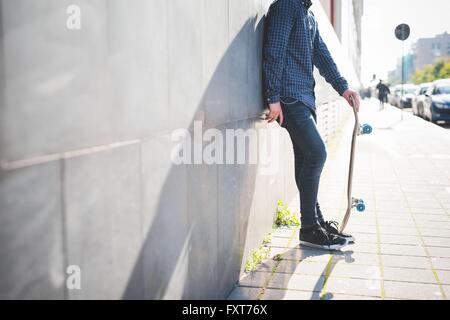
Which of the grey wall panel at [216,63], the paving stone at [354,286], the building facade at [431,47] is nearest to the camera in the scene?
the grey wall panel at [216,63]

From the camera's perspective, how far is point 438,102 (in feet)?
60.0

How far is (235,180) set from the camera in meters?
3.28

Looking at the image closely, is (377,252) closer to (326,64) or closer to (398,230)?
(398,230)

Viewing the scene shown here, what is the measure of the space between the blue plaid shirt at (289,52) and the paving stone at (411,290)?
4.61 feet

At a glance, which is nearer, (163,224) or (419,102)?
(163,224)

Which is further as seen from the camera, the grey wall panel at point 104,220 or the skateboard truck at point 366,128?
the skateboard truck at point 366,128

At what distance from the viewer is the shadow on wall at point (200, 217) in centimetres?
202

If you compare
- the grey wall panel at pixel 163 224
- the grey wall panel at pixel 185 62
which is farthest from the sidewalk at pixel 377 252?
the grey wall panel at pixel 185 62

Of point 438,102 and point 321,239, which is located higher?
point 438,102

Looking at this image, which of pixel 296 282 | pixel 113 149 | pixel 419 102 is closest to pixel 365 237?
pixel 296 282

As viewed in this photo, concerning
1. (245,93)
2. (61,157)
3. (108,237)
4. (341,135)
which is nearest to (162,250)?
(108,237)

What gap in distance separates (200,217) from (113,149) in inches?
38.4

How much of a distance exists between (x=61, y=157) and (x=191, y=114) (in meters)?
1.07

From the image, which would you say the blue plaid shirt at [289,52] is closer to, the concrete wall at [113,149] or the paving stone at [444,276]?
the concrete wall at [113,149]
